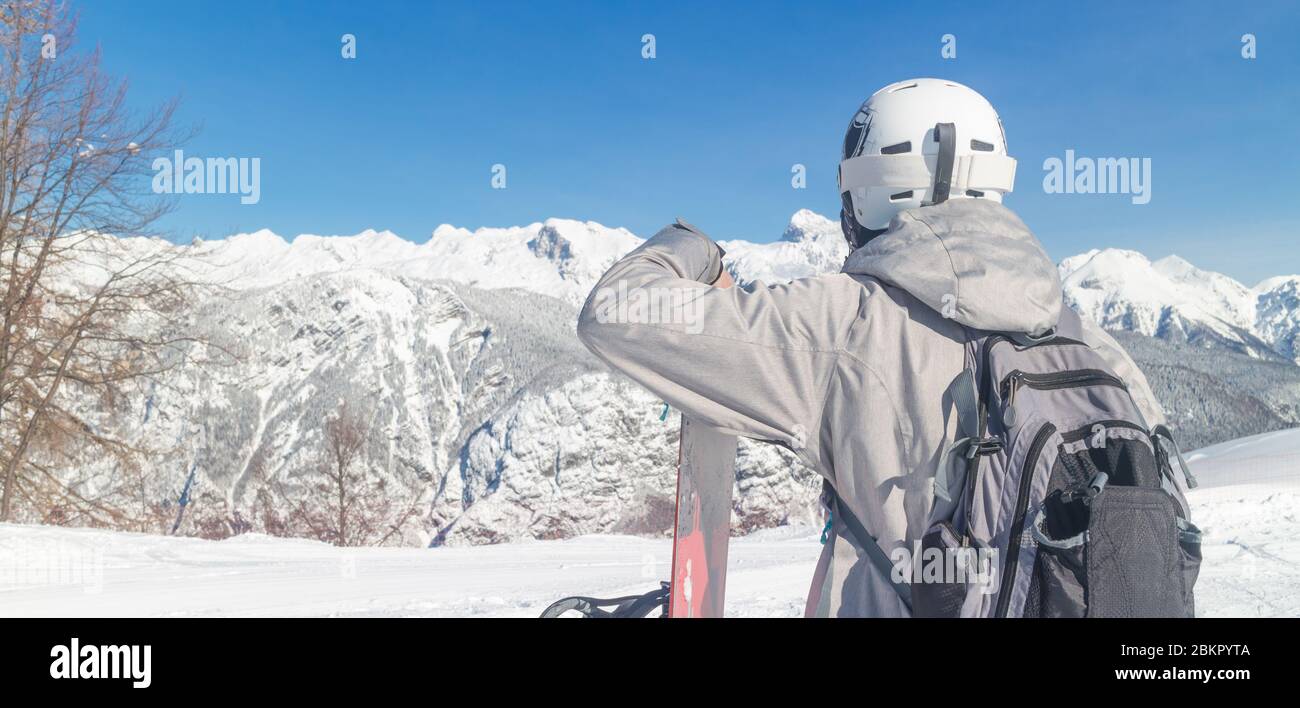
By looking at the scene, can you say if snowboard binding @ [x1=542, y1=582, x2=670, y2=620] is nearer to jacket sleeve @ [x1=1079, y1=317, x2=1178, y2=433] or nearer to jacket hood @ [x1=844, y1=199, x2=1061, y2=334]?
jacket hood @ [x1=844, y1=199, x2=1061, y2=334]

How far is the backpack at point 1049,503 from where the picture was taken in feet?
4.49

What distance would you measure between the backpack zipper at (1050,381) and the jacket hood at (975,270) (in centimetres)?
9

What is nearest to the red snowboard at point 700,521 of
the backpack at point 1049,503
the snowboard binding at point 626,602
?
the snowboard binding at point 626,602

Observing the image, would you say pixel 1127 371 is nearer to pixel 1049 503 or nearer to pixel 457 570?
pixel 1049 503

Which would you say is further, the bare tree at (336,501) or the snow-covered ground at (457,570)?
the bare tree at (336,501)

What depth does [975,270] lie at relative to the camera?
1.48 meters

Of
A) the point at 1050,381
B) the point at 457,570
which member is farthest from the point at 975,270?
the point at 457,570

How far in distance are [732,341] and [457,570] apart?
748 cm

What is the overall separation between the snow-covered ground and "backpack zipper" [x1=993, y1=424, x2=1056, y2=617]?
11.5ft

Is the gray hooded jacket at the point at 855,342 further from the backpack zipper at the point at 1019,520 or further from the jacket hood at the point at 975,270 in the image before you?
the backpack zipper at the point at 1019,520

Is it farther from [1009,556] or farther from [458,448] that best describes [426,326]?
[1009,556]

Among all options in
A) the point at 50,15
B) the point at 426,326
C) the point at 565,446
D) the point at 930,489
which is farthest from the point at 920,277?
the point at 426,326

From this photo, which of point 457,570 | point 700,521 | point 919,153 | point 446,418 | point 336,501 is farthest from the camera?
point 446,418
